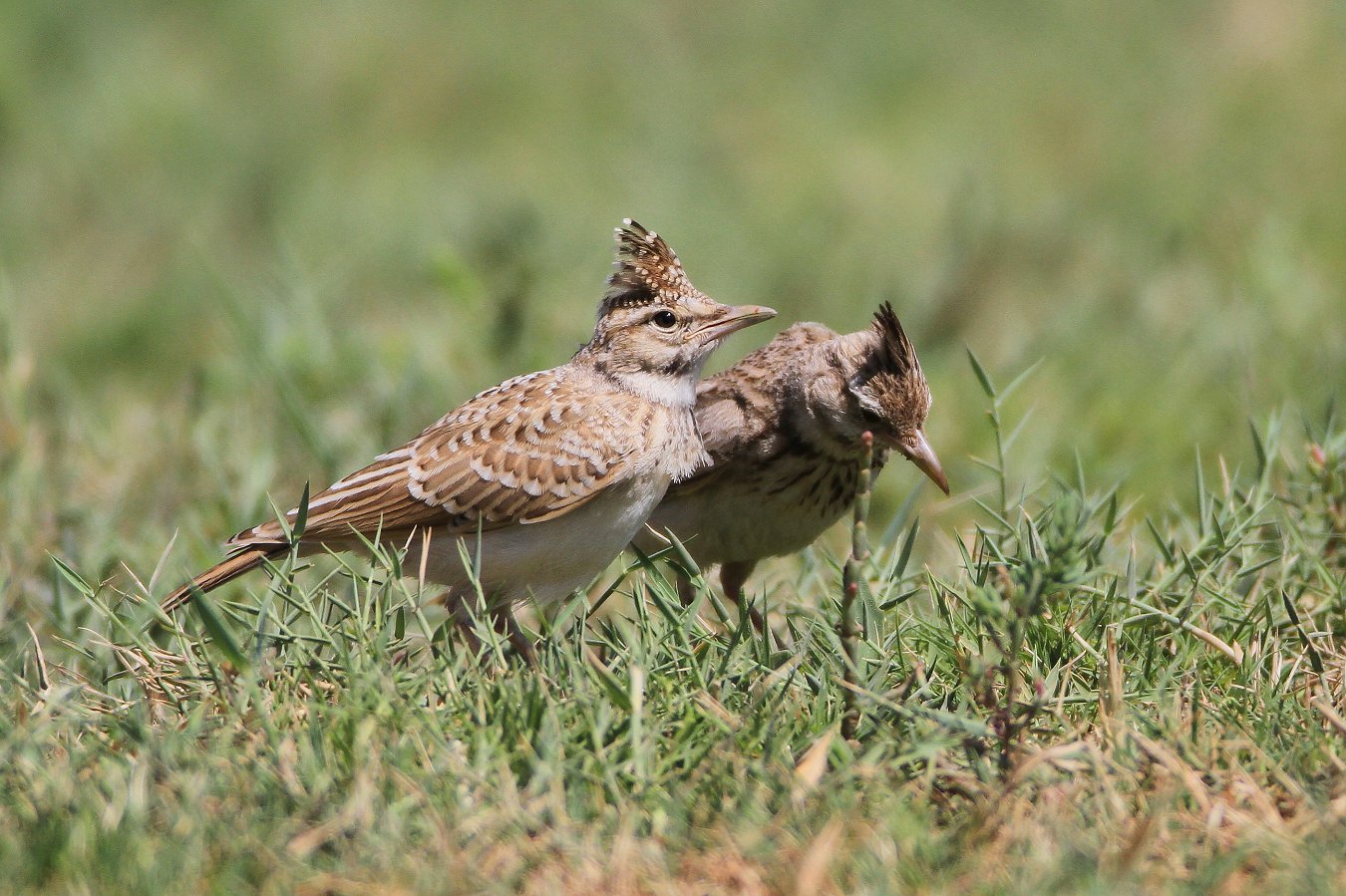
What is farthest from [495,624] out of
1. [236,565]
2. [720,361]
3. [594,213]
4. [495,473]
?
[594,213]

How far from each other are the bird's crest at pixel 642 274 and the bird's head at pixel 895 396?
2.07 ft

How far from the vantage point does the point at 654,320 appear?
5.00 m

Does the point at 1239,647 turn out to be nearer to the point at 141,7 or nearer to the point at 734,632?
the point at 734,632

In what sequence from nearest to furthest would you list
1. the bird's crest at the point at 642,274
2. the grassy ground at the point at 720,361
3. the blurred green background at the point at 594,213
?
the grassy ground at the point at 720,361, the bird's crest at the point at 642,274, the blurred green background at the point at 594,213

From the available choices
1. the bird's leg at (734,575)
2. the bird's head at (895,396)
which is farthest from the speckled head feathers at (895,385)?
the bird's leg at (734,575)

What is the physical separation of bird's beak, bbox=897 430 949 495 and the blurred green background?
124 cm

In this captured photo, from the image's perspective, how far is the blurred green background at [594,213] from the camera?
674cm

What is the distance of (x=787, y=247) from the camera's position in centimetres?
1013

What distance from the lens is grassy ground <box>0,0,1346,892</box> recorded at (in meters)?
3.27

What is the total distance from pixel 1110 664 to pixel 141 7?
1149cm

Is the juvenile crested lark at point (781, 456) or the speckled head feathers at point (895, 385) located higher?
the speckled head feathers at point (895, 385)

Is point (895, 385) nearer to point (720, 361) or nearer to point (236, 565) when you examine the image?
point (236, 565)

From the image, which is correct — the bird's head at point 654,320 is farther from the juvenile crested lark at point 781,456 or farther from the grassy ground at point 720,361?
the grassy ground at point 720,361

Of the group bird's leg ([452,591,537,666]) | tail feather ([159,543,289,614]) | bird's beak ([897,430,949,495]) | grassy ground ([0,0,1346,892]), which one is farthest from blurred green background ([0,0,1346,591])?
bird's leg ([452,591,537,666])
